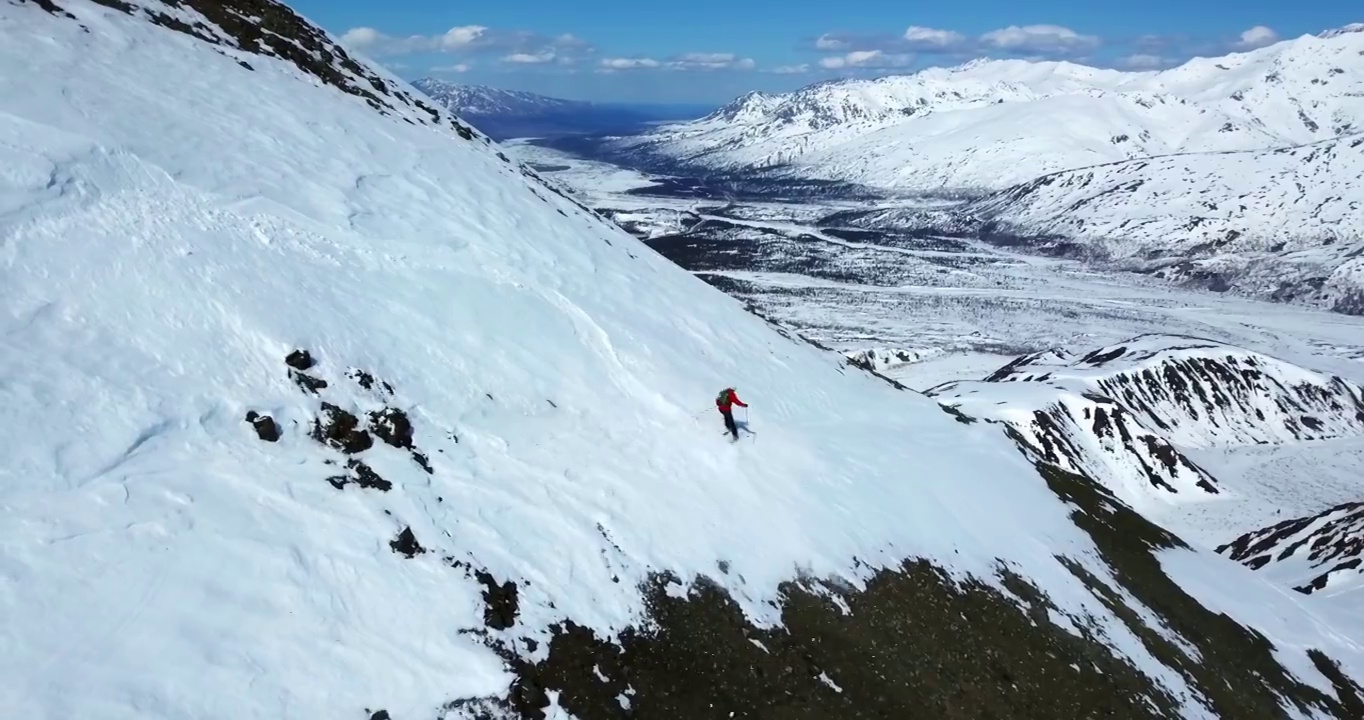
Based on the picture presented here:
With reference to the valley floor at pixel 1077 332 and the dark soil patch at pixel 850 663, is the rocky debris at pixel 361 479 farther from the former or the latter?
the valley floor at pixel 1077 332

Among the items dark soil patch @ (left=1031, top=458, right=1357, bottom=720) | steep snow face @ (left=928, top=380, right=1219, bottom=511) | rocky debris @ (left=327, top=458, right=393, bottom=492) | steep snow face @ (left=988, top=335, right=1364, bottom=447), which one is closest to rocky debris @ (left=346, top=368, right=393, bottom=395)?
rocky debris @ (left=327, top=458, right=393, bottom=492)

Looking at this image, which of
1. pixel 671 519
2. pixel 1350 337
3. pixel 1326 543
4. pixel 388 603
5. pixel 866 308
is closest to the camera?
pixel 388 603

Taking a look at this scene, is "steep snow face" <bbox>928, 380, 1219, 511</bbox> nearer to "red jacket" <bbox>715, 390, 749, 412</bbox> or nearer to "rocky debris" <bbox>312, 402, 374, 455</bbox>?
"red jacket" <bbox>715, 390, 749, 412</bbox>

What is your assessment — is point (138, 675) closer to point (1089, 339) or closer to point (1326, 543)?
point (1326, 543)

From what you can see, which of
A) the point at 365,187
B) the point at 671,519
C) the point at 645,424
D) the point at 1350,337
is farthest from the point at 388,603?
the point at 1350,337

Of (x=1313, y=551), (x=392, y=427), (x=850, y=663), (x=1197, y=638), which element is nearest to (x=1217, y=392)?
(x=1313, y=551)

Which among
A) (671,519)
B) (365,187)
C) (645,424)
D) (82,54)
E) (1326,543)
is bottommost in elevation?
(1326,543)
